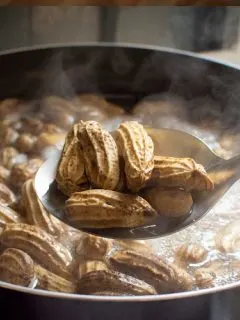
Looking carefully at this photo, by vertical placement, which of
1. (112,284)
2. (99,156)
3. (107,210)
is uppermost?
(99,156)

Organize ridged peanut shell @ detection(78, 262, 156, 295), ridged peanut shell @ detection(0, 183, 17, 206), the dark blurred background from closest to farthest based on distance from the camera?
1. ridged peanut shell @ detection(78, 262, 156, 295)
2. ridged peanut shell @ detection(0, 183, 17, 206)
3. the dark blurred background

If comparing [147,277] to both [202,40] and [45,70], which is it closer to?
[45,70]

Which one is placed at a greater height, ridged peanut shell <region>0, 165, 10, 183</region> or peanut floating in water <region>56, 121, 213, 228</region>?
ridged peanut shell <region>0, 165, 10, 183</region>

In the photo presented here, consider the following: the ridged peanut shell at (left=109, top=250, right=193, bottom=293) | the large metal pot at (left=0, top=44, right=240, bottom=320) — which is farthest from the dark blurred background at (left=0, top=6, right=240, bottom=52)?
the ridged peanut shell at (left=109, top=250, right=193, bottom=293)

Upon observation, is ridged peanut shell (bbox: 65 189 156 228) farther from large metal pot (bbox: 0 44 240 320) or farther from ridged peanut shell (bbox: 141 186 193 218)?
large metal pot (bbox: 0 44 240 320)

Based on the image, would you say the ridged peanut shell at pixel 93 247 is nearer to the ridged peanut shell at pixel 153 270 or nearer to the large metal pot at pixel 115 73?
the ridged peanut shell at pixel 153 270

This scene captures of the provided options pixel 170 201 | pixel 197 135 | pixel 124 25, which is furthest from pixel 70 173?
pixel 124 25

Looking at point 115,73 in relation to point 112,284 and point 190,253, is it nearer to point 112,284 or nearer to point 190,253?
point 190,253
